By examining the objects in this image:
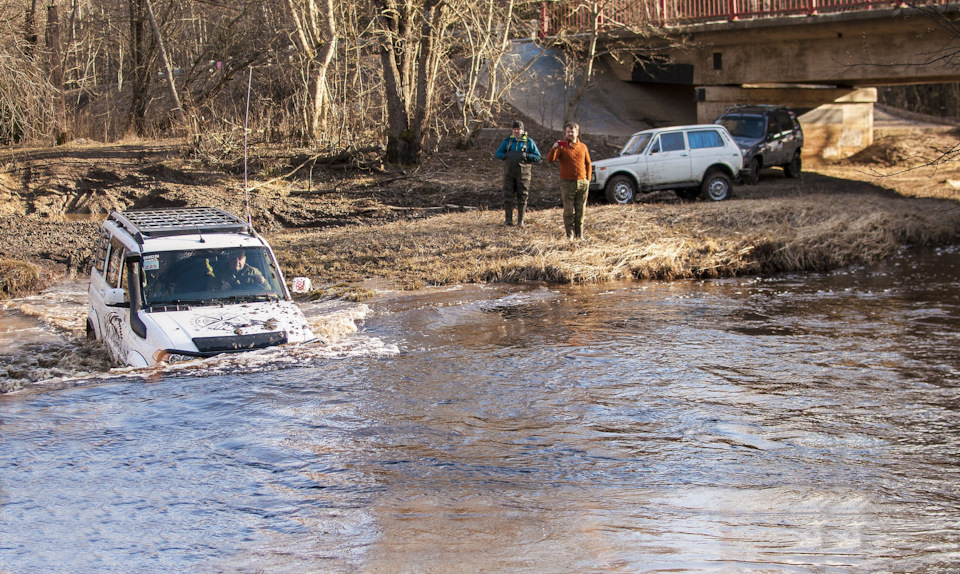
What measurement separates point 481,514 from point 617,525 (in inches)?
34.1

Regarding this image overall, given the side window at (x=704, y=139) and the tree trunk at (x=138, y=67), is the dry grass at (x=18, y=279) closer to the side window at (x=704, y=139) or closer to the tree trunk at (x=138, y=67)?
the side window at (x=704, y=139)

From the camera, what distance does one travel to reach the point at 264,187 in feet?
68.3

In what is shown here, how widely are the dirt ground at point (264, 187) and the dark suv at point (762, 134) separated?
638mm

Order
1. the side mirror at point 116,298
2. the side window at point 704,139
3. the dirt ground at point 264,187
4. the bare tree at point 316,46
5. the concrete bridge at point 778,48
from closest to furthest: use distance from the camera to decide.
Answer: the side mirror at point 116,298
the dirt ground at point 264,187
the side window at point 704,139
the bare tree at point 316,46
the concrete bridge at point 778,48

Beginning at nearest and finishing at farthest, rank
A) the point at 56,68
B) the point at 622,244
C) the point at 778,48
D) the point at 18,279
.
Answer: the point at 18,279 < the point at 622,244 < the point at 778,48 < the point at 56,68

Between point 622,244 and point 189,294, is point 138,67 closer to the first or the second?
point 622,244

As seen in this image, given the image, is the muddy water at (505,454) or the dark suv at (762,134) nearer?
the muddy water at (505,454)

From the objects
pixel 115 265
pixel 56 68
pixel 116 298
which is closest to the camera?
pixel 116 298

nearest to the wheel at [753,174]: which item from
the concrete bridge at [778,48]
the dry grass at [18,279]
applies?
the concrete bridge at [778,48]

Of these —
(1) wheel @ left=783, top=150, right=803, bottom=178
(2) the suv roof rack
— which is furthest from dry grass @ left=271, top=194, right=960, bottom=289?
(1) wheel @ left=783, top=150, right=803, bottom=178

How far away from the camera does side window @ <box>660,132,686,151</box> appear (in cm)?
1966

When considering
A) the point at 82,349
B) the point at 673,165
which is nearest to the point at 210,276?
the point at 82,349

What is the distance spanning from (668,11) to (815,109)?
593 centimetres

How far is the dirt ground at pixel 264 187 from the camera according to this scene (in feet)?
62.3
